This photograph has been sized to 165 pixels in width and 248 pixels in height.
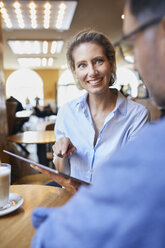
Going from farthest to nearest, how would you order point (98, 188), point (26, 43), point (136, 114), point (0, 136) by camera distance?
1. point (26, 43)
2. point (0, 136)
3. point (136, 114)
4. point (98, 188)

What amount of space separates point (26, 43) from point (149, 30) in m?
7.22

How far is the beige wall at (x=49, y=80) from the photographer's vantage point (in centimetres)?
1492

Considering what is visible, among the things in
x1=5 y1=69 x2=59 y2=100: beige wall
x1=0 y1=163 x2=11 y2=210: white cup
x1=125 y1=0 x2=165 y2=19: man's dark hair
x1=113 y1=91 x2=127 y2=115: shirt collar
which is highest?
x1=5 y1=69 x2=59 y2=100: beige wall

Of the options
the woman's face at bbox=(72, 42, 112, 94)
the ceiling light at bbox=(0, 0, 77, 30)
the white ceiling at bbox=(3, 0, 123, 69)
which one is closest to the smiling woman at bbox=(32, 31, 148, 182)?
the woman's face at bbox=(72, 42, 112, 94)

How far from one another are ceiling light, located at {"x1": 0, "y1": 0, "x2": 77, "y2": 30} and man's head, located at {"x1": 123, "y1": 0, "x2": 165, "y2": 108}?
355 cm

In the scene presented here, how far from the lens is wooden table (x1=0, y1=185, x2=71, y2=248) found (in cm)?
66

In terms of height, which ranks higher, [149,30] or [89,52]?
[89,52]

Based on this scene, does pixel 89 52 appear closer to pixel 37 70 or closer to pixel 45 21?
pixel 45 21

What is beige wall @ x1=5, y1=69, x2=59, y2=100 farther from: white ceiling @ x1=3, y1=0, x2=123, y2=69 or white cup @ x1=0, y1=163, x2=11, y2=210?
white cup @ x1=0, y1=163, x2=11, y2=210

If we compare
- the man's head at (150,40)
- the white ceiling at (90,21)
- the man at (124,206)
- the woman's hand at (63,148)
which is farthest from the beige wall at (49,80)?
the man at (124,206)

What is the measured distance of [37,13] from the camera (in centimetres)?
399

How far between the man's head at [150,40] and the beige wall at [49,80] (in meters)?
15.0

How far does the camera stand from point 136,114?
4.43ft

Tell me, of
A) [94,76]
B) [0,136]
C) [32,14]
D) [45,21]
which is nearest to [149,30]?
[94,76]
